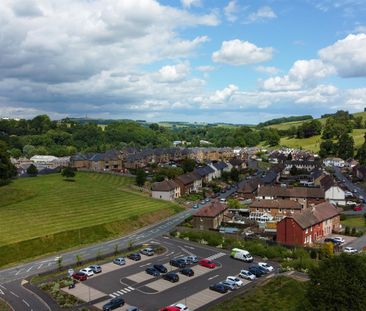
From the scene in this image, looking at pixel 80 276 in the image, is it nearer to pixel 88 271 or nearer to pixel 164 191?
pixel 88 271

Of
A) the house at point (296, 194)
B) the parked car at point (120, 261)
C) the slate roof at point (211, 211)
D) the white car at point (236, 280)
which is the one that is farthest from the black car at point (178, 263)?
the house at point (296, 194)

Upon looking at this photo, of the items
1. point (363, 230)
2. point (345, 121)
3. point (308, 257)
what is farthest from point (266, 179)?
point (345, 121)

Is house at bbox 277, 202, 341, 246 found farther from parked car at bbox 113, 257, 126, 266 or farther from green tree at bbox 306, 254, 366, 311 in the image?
green tree at bbox 306, 254, 366, 311

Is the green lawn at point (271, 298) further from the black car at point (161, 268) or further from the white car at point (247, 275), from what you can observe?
the black car at point (161, 268)

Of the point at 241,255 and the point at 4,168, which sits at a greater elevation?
the point at 4,168

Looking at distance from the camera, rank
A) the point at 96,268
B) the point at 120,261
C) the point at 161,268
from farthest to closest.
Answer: the point at 120,261 → the point at 96,268 → the point at 161,268

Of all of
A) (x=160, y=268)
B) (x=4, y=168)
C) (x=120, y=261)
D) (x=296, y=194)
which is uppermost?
(x=4, y=168)

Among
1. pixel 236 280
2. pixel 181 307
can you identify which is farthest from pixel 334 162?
pixel 181 307
